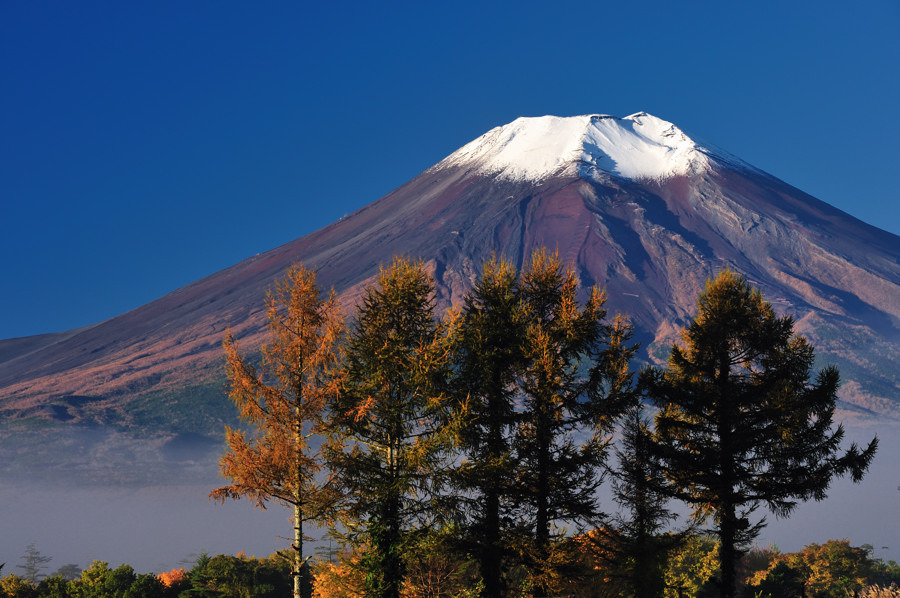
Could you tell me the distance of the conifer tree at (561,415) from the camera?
2359 centimetres

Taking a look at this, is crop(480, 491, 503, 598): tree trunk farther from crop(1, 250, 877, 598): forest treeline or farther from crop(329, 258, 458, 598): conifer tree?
crop(329, 258, 458, 598): conifer tree

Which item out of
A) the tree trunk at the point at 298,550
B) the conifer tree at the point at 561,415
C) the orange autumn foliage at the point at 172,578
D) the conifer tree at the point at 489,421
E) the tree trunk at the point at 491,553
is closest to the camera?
the tree trunk at the point at 298,550

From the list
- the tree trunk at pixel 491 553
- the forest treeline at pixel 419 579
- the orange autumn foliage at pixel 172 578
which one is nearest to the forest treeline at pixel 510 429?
the tree trunk at pixel 491 553

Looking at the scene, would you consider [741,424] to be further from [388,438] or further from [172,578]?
[172,578]

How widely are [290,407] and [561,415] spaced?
7778 mm

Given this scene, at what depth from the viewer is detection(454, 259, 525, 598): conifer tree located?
23.0 m

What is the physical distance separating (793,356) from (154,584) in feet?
81.9

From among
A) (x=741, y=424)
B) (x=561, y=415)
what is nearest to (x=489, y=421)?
(x=561, y=415)

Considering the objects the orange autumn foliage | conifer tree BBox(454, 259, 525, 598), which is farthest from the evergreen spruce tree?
the orange autumn foliage

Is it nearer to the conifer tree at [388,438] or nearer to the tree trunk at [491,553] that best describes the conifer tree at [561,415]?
the tree trunk at [491,553]

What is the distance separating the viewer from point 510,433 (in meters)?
24.9

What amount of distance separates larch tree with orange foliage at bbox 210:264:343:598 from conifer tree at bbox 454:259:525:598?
3811mm

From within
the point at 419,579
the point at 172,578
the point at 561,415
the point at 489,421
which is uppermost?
the point at 561,415

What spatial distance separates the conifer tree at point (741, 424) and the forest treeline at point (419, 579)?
2001 mm
